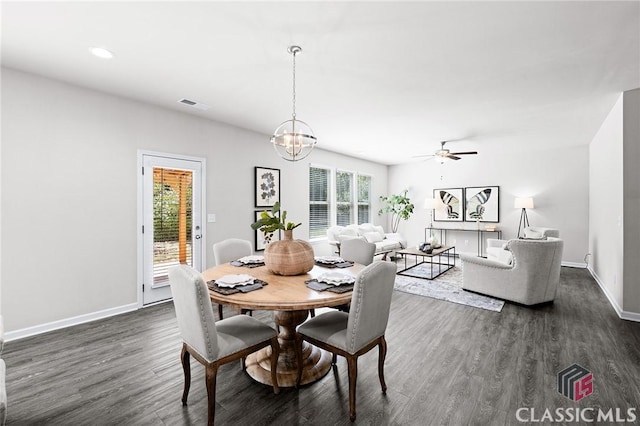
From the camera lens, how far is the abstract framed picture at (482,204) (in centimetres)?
727

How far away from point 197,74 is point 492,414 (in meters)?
3.72

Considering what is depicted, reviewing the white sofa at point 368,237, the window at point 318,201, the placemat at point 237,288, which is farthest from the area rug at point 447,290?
the placemat at point 237,288

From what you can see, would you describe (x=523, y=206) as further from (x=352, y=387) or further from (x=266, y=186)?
(x=352, y=387)

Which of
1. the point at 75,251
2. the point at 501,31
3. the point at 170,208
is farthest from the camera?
the point at 170,208

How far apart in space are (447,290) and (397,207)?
4420 mm

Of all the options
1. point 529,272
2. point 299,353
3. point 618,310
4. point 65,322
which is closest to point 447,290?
point 529,272

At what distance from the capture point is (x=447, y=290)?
Answer: 14.8 feet

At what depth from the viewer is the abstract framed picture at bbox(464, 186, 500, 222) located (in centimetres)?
727

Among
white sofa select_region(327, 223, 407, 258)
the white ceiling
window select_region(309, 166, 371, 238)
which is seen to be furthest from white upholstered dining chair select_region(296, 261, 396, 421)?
window select_region(309, 166, 371, 238)

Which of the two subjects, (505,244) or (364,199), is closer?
(505,244)

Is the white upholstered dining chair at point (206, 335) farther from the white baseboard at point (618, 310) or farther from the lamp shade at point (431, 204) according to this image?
the lamp shade at point (431, 204)

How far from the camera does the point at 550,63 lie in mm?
2725

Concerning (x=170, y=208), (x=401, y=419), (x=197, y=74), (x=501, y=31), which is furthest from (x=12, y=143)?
(x=501, y=31)

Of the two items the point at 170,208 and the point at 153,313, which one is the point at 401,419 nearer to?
the point at 153,313
